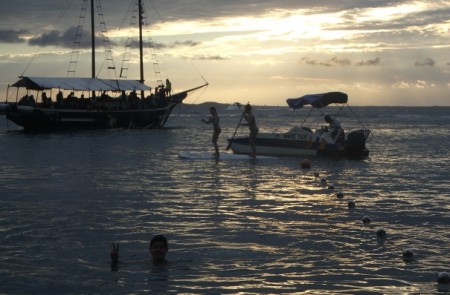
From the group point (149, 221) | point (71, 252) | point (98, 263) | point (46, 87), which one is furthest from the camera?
point (46, 87)

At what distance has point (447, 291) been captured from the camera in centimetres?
853

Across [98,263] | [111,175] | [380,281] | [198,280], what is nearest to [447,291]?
[380,281]

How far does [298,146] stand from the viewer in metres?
29.0

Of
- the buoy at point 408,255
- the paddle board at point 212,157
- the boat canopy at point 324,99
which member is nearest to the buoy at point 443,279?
the buoy at point 408,255

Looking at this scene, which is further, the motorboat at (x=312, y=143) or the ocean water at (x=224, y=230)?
the motorboat at (x=312, y=143)

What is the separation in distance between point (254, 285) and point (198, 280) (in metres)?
0.76

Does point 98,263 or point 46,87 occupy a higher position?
point 46,87

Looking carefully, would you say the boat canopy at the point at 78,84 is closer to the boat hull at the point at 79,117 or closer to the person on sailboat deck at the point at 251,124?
Result: the boat hull at the point at 79,117

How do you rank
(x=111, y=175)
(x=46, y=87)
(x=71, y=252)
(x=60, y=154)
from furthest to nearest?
(x=46, y=87) → (x=60, y=154) → (x=111, y=175) → (x=71, y=252)

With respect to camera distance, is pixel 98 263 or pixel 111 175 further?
pixel 111 175

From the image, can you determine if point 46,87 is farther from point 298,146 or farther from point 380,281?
point 380,281

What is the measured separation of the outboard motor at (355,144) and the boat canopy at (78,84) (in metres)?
29.8

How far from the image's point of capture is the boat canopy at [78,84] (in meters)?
51.8

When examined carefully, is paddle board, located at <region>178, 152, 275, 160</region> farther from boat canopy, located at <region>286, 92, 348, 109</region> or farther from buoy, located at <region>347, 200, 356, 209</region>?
buoy, located at <region>347, 200, 356, 209</region>
